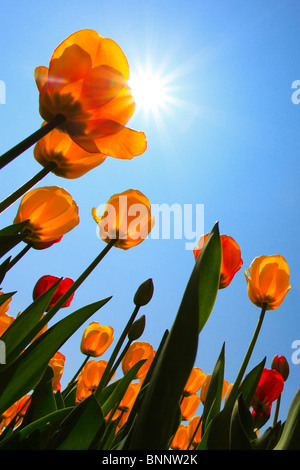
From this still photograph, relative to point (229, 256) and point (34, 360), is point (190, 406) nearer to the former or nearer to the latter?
point (229, 256)

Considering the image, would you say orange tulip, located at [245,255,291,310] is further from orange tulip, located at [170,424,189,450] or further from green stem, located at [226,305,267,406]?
orange tulip, located at [170,424,189,450]

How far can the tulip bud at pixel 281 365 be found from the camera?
1.79 meters

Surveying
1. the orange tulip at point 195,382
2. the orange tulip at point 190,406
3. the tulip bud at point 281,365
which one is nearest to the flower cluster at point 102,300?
the tulip bud at point 281,365

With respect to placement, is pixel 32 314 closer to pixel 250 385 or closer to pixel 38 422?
pixel 38 422

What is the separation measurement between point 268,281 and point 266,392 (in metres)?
0.46

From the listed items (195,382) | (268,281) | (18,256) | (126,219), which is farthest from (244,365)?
(195,382)

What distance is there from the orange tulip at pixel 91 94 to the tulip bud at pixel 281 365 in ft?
4.77

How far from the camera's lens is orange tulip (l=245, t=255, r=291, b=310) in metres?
1.39

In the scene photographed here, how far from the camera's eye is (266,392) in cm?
149

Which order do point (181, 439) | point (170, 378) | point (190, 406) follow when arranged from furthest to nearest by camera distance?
point (181, 439) → point (190, 406) → point (170, 378)

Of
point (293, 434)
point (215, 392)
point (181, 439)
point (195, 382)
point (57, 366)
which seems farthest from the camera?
point (181, 439)

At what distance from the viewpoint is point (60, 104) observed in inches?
27.6

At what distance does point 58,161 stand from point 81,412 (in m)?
0.53
